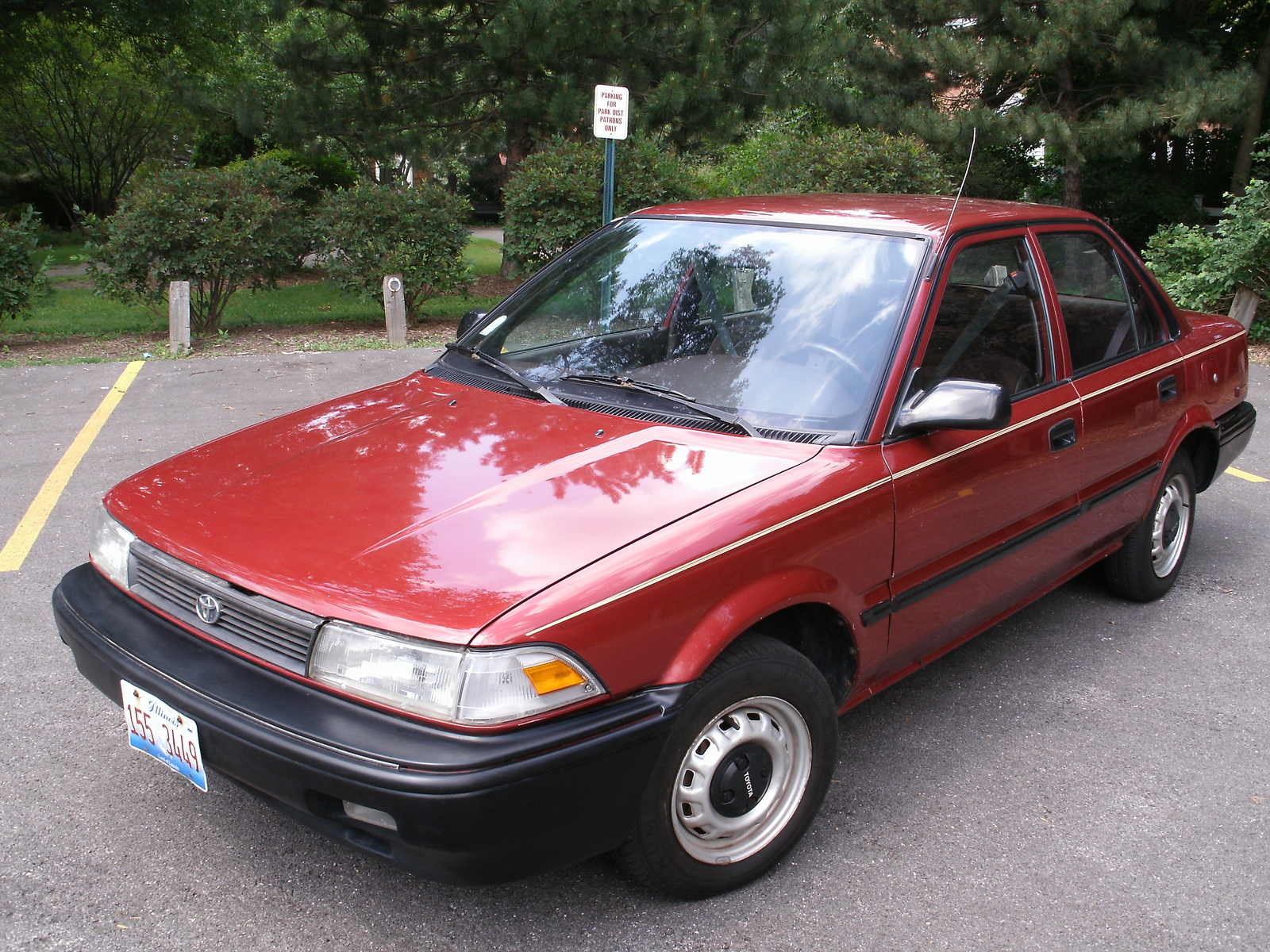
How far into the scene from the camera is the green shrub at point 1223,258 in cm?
993

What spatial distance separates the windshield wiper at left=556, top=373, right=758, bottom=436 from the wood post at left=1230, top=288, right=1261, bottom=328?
9.13 m

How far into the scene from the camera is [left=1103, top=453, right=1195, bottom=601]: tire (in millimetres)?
4211

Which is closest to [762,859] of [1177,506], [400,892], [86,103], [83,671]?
[400,892]

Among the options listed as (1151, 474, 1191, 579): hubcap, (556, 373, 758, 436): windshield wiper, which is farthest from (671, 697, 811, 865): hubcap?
(1151, 474, 1191, 579): hubcap

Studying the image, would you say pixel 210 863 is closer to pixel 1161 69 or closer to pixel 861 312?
pixel 861 312

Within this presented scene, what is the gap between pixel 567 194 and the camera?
10516 mm

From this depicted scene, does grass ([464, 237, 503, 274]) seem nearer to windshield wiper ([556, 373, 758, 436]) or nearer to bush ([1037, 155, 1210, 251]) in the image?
bush ([1037, 155, 1210, 251])

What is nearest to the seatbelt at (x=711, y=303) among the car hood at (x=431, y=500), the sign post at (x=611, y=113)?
the car hood at (x=431, y=500)

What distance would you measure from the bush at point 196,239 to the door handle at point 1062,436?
8.26 metres

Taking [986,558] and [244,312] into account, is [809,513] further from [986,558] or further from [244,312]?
[244,312]

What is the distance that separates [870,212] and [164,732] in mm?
2533

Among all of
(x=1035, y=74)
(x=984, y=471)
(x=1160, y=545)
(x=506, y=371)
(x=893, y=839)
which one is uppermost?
(x=1035, y=74)

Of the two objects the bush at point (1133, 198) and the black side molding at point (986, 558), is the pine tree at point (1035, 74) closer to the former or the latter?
the bush at point (1133, 198)

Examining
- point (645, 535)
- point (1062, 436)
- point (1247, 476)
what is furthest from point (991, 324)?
point (1247, 476)
